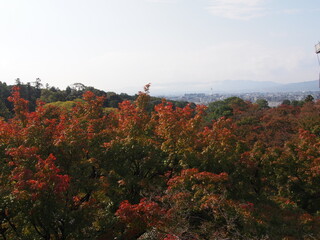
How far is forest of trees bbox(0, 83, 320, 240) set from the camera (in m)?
7.03

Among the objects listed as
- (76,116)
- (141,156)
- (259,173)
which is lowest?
(259,173)

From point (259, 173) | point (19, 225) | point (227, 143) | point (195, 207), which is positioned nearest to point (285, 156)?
point (259, 173)

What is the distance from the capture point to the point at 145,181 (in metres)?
10.1

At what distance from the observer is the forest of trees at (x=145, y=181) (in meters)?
7.03

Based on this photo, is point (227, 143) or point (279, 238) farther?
point (227, 143)

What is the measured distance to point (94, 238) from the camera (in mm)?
7602

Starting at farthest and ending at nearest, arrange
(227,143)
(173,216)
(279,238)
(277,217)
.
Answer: (227,143) → (277,217) → (279,238) → (173,216)

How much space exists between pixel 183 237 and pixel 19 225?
3992 mm

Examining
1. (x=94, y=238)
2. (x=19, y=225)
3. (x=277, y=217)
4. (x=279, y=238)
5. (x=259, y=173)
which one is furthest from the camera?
(x=259, y=173)

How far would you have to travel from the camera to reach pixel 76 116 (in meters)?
13.2

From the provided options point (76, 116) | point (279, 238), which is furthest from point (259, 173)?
point (76, 116)

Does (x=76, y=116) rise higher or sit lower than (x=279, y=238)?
higher

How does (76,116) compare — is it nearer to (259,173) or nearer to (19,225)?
(19,225)

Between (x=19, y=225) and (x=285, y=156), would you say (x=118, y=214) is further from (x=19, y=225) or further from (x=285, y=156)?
(x=285, y=156)
